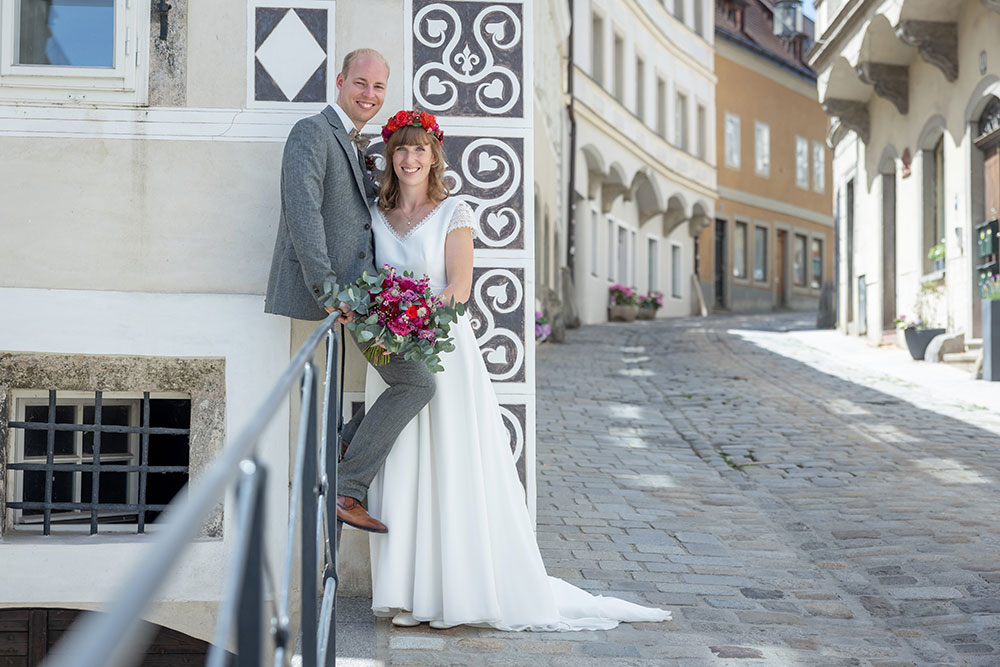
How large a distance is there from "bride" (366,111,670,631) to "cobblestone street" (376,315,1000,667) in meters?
0.13

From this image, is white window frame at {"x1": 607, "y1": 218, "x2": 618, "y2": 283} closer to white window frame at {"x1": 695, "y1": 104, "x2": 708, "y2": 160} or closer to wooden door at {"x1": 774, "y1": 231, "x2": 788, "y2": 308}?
white window frame at {"x1": 695, "y1": 104, "x2": 708, "y2": 160}

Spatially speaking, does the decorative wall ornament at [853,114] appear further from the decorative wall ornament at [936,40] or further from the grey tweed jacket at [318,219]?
the grey tweed jacket at [318,219]

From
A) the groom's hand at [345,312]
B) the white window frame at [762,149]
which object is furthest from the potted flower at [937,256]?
the white window frame at [762,149]

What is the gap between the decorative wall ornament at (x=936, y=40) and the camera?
1375 centimetres

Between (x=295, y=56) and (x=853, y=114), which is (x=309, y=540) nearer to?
(x=295, y=56)

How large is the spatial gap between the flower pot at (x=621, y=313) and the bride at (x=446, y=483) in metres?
22.0

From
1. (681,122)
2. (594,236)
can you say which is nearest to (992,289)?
(594,236)

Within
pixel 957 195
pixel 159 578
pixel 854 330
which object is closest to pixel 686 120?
pixel 854 330

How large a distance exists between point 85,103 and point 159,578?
4549 mm

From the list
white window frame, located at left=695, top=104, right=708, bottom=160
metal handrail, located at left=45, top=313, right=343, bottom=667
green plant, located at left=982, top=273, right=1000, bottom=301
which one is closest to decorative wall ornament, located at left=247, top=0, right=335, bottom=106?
metal handrail, located at left=45, top=313, right=343, bottom=667

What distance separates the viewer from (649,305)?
28.2m

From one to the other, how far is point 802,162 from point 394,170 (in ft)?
117

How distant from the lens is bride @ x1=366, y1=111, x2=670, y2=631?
4477 mm

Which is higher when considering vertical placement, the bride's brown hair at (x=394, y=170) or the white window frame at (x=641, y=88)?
the white window frame at (x=641, y=88)
